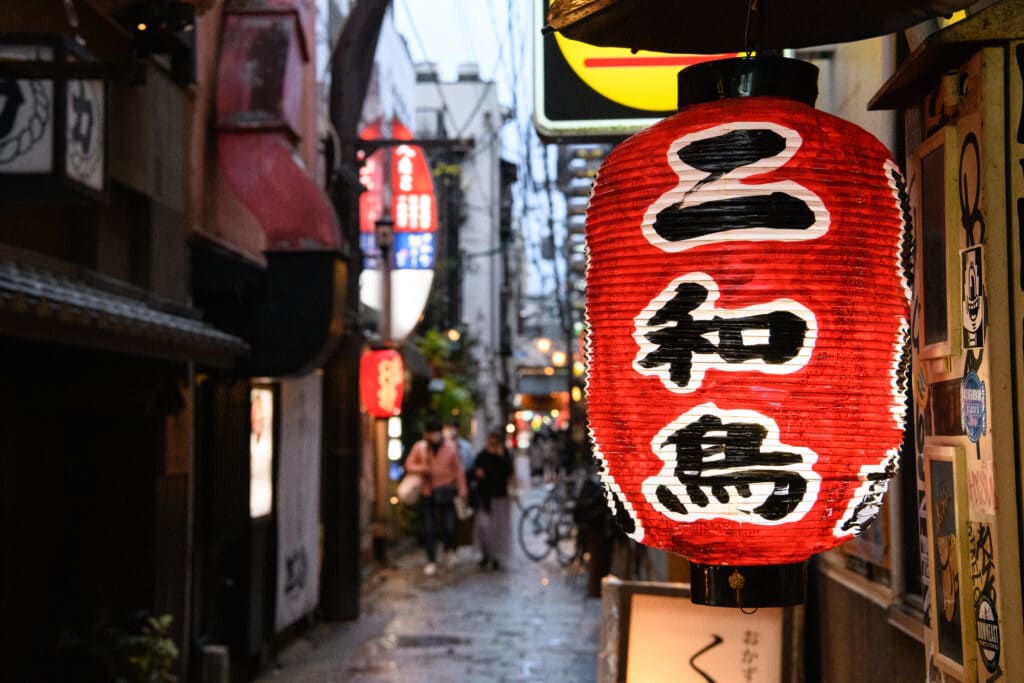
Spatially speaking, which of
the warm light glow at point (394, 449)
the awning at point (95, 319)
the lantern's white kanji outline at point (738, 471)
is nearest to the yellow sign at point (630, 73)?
the awning at point (95, 319)

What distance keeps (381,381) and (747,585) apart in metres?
18.1

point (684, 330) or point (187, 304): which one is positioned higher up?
point (187, 304)

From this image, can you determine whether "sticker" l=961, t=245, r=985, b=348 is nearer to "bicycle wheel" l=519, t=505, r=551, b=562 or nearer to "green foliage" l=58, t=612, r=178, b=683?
"green foliage" l=58, t=612, r=178, b=683

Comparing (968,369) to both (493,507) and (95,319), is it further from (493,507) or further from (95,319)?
(493,507)

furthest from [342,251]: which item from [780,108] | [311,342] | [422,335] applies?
[422,335]

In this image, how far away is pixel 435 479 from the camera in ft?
74.0

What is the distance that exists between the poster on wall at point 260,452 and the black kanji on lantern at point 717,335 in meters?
11.0

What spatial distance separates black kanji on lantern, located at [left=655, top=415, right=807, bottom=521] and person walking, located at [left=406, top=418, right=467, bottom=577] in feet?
61.7

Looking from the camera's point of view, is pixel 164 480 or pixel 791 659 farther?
pixel 164 480

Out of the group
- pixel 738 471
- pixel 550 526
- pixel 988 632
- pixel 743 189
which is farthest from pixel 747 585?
pixel 550 526

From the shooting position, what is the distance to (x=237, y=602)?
1391 cm

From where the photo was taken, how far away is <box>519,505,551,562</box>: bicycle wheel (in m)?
24.7

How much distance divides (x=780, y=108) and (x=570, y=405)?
46047 mm

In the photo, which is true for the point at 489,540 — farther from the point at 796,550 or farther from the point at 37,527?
→ the point at 796,550
